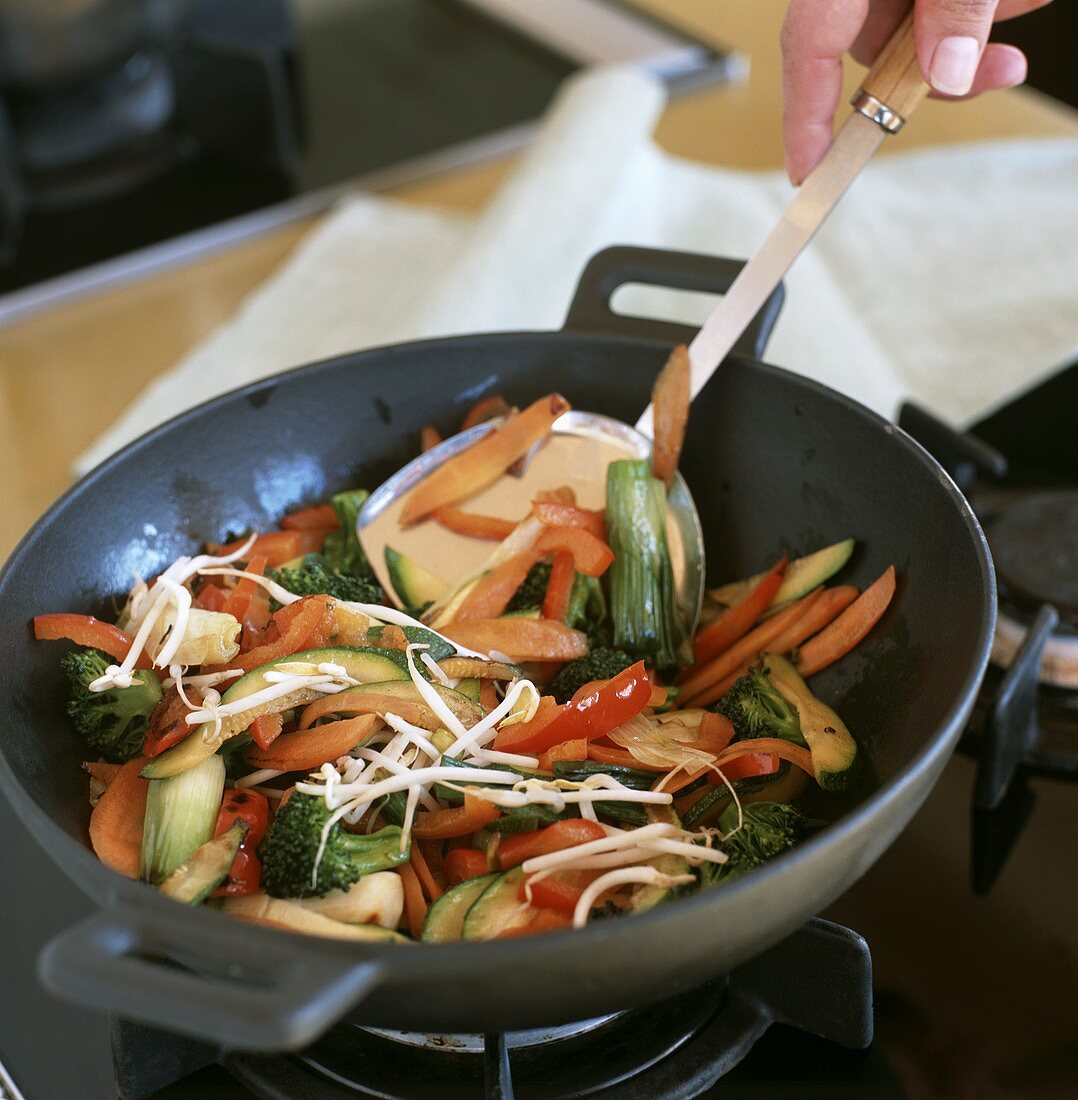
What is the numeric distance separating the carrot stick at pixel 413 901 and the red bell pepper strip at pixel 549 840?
0.20ft

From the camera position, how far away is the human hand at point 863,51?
3.29 feet

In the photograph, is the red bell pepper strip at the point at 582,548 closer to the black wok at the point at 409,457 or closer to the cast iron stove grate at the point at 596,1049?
the black wok at the point at 409,457

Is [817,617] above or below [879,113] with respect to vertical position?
below

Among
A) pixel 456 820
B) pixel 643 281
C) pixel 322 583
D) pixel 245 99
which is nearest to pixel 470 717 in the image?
pixel 456 820

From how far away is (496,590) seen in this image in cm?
111

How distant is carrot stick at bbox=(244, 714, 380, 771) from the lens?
3.07 feet

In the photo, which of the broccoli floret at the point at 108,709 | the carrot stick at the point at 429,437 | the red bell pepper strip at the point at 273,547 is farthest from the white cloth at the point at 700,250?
the broccoli floret at the point at 108,709

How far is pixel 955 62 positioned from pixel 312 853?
0.77m

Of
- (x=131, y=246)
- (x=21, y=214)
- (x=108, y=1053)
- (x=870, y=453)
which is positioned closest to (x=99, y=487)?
(x=108, y=1053)

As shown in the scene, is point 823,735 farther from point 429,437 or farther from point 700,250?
point 700,250

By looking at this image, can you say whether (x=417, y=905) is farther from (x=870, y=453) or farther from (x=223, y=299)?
(x=223, y=299)

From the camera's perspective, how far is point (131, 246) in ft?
6.71

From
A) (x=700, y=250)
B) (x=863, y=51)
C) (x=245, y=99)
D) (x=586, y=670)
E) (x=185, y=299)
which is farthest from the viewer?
(x=245, y=99)

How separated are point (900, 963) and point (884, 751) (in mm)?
168
